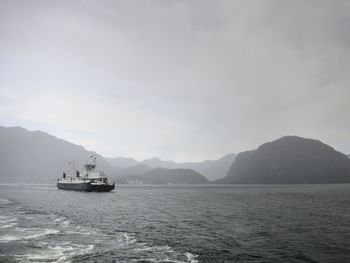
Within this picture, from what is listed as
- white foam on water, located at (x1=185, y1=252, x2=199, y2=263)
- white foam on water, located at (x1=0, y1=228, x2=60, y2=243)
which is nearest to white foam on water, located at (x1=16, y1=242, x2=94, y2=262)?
white foam on water, located at (x1=0, y1=228, x2=60, y2=243)

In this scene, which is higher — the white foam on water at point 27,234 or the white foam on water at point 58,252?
the white foam on water at point 27,234

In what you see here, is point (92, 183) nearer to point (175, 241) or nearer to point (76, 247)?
point (175, 241)

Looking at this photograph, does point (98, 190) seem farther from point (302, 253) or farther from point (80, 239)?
point (302, 253)

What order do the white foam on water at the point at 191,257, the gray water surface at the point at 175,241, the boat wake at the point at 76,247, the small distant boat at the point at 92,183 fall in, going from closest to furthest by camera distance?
the boat wake at the point at 76,247 → the white foam on water at the point at 191,257 → the gray water surface at the point at 175,241 → the small distant boat at the point at 92,183

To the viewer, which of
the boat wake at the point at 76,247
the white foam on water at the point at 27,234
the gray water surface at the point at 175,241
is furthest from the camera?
the white foam on water at the point at 27,234

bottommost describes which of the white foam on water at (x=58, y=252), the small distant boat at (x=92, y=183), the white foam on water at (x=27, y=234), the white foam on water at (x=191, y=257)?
the white foam on water at (x=191, y=257)

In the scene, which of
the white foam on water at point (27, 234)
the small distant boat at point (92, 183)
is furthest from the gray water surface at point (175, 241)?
the small distant boat at point (92, 183)

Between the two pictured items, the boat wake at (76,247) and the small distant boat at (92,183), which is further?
the small distant boat at (92,183)

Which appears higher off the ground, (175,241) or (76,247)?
(175,241)

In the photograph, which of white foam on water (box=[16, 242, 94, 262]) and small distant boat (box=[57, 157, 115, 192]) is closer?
white foam on water (box=[16, 242, 94, 262])

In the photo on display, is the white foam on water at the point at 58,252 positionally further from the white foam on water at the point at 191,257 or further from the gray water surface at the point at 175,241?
the white foam on water at the point at 191,257

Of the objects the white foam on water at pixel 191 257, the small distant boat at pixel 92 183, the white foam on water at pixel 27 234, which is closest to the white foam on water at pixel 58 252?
the white foam on water at pixel 27 234

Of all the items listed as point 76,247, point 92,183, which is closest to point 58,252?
point 76,247

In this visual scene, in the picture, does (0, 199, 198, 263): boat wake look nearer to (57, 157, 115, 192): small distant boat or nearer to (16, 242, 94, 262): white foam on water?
(16, 242, 94, 262): white foam on water
